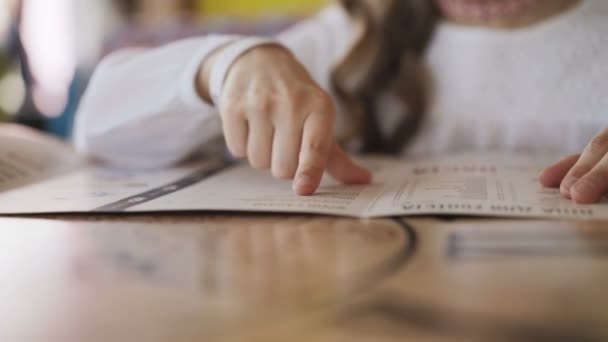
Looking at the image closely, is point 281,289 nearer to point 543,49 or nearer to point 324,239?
point 324,239

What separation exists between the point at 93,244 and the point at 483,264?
0.24m

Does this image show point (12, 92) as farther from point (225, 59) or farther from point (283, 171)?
point (283, 171)

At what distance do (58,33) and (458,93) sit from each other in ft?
5.33

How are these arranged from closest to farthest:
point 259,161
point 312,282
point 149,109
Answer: point 312,282, point 259,161, point 149,109

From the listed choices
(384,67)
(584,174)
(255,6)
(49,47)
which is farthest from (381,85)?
(49,47)

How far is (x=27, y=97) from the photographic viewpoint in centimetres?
176

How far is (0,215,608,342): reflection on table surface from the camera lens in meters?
0.22

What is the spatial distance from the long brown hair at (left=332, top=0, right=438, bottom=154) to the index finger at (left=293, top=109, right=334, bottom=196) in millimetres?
302

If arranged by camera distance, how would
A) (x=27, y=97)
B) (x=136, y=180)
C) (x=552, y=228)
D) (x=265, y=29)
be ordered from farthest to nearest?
1. (x=27, y=97)
2. (x=265, y=29)
3. (x=136, y=180)
4. (x=552, y=228)

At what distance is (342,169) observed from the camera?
1.63 feet

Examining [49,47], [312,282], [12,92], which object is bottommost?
[312,282]

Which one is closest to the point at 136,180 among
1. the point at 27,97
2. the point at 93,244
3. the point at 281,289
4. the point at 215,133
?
the point at 215,133

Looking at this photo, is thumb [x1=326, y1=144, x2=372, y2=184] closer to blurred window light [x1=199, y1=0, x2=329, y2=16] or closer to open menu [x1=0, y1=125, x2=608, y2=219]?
open menu [x1=0, y1=125, x2=608, y2=219]

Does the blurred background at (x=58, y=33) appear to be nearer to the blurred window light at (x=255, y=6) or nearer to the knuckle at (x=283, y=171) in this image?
the blurred window light at (x=255, y=6)
